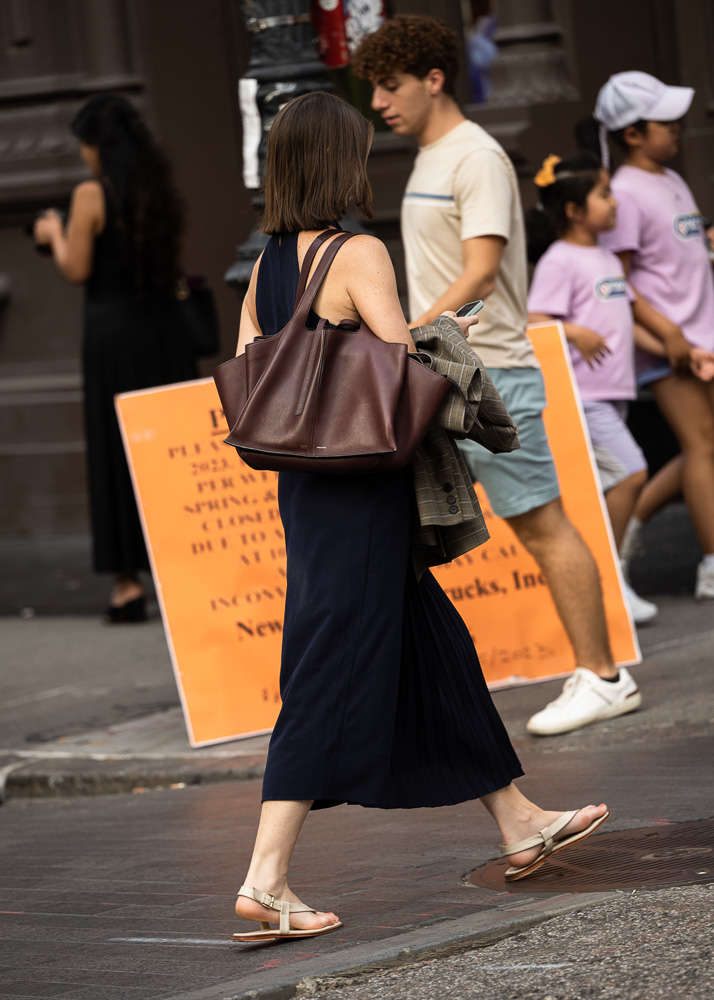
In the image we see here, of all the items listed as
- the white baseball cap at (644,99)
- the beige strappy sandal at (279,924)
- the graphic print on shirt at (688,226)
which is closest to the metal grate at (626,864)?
the beige strappy sandal at (279,924)

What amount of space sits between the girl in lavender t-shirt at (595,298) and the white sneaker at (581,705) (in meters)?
1.44

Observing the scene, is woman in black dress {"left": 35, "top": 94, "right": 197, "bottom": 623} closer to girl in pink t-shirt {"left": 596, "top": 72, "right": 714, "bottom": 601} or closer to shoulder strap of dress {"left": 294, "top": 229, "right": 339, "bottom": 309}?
girl in pink t-shirt {"left": 596, "top": 72, "right": 714, "bottom": 601}

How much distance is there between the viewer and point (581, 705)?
18.6ft

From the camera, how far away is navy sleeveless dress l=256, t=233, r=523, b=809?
3.82m

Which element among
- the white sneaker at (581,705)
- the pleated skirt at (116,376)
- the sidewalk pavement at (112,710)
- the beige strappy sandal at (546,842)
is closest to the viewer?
the beige strappy sandal at (546,842)

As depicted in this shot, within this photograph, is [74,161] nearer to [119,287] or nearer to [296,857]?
[119,287]

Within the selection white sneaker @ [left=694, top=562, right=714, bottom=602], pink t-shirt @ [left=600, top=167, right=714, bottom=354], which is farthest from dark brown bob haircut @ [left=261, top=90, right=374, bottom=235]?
white sneaker @ [left=694, top=562, right=714, bottom=602]

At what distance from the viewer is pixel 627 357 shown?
23.7 feet

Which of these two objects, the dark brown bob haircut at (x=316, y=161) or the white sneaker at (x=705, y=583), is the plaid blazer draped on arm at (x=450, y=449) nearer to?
the dark brown bob haircut at (x=316, y=161)

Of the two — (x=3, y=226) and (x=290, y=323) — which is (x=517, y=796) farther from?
(x=3, y=226)

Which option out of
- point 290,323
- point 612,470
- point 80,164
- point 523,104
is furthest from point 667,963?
point 80,164

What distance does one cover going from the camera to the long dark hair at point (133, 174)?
842cm

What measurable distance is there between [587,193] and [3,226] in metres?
6.57

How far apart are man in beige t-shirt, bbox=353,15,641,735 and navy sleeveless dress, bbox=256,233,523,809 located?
1615 millimetres
